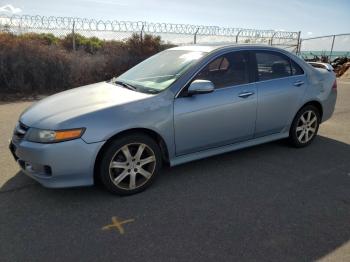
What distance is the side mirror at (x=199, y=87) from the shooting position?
12.8ft

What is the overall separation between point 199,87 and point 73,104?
141 cm

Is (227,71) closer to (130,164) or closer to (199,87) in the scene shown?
(199,87)

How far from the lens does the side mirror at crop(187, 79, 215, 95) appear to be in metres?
3.92

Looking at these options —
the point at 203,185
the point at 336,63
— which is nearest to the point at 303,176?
the point at 203,185

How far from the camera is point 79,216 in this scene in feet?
11.0

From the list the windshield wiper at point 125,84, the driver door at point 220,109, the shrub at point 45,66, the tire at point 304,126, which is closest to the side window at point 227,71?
the driver door at point 220,109

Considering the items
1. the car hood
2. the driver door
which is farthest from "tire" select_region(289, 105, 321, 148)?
the car hood

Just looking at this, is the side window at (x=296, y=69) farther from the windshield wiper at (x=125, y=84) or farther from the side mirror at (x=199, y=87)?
the windshield wiper at (x=125, y=84)

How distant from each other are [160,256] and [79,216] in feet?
3.33

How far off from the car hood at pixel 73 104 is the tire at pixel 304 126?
8.20ft

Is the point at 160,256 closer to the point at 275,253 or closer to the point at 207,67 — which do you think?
the point at 275,253

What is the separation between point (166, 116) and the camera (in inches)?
151

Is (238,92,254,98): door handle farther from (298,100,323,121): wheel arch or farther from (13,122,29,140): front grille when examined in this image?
(13,122,29,140): front grille

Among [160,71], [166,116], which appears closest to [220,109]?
[166,116]
